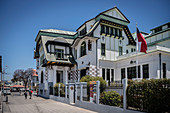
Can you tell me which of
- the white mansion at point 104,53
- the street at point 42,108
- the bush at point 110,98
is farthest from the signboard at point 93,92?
the white mansion at point 104,53

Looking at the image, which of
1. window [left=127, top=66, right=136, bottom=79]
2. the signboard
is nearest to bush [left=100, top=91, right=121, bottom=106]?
the signboard

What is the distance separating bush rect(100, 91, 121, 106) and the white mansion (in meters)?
8.65

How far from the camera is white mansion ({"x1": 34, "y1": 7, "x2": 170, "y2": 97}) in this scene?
18888 millimetres

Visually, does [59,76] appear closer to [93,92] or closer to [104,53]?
[104,53]

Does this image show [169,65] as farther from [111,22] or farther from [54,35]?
[54,35]

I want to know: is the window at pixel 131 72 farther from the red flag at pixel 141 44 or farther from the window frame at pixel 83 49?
the window frame at pixel 83 49

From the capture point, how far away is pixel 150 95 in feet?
26.5

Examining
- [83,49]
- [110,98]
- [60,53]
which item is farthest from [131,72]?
[60,53]

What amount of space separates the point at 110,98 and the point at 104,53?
1320 centimetres

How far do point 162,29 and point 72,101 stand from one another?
22947mm

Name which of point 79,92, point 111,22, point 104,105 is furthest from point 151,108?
point 111,22

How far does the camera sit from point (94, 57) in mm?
22922

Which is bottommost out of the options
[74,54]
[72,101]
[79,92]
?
[72,101]

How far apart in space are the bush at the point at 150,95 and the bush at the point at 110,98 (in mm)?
1401
